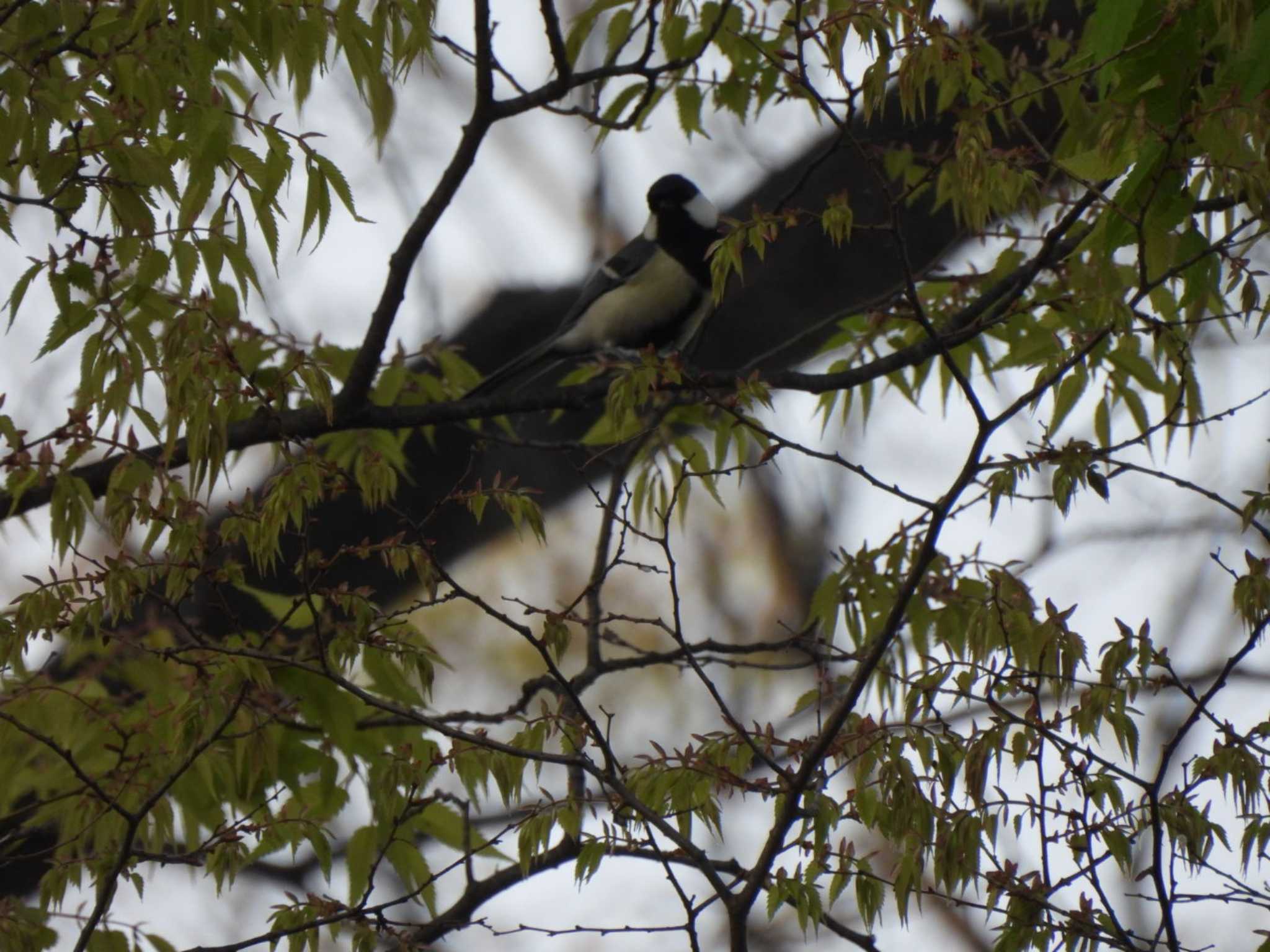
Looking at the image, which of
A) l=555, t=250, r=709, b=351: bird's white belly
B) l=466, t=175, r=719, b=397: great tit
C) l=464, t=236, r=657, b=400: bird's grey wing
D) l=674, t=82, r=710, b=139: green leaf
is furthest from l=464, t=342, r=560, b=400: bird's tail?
l=674, t=82, r=710, b=139: green leaf

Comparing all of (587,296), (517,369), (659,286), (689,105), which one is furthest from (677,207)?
(689,105)

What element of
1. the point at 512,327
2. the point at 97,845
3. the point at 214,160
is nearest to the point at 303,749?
the point at 97,845

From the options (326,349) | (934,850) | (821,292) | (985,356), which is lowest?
(934,850)

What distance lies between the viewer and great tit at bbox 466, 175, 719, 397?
205 inches

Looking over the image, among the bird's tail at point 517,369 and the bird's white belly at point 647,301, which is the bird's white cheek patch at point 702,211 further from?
the bird's tail at point 517,369

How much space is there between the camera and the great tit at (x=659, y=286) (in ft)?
17.1

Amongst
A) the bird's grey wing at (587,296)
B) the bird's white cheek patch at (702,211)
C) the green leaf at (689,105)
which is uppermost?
the bird's white cheek patch at (702,211)

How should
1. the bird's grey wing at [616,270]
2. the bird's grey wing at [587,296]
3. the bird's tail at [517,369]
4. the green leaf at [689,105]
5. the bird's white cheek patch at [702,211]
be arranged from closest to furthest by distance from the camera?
the green leaf at [689,105] < the bird's tail at [517,369] < the bird's grey wing at [587,296] < the bird's grey wing at [616,270] < the bird's white cheek patch at [702,211]

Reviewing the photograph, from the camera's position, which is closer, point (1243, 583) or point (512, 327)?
point (1243, 583)

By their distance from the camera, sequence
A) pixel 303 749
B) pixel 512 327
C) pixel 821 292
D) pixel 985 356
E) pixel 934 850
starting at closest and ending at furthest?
pixel 934 850 < pixel 303 749 < pixel 985 356 < pixel 821 292 < pixel 512 327

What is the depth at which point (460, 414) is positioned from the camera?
2910mm

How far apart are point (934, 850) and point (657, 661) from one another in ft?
4.19

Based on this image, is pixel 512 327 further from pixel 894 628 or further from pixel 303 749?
pixel 894 628

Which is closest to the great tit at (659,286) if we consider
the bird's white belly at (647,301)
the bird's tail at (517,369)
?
the bird's white belly at (647,301)
